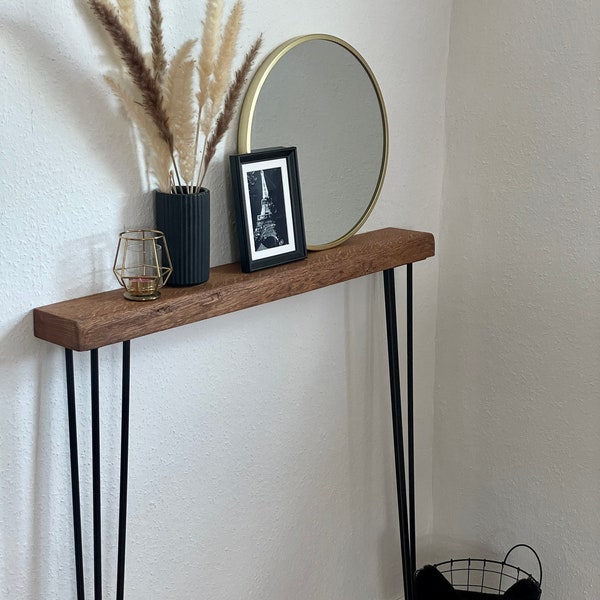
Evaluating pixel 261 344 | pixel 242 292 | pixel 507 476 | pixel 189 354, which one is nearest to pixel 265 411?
pixel 261 344

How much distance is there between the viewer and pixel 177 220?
1312mm

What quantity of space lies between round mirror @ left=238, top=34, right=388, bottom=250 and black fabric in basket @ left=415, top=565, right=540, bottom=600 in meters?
0.77

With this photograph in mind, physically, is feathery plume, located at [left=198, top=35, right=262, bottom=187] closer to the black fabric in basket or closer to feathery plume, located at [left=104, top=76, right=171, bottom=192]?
feathery plume, located at [left=104, top=76, right=171, bottom=192]

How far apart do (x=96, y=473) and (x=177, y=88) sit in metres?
0.58

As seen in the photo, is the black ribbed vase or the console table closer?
the console table

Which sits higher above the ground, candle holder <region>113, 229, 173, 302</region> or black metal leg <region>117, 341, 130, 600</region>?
candle holder <region>113, 229, 173, 302</region>

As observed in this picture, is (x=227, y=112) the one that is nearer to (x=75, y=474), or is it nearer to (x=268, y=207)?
(x=268, y=207)

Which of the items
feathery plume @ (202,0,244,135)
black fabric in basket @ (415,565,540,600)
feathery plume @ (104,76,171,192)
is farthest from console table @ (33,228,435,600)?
black fabric in basket @ (415,565,540,600)

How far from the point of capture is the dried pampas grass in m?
1.23

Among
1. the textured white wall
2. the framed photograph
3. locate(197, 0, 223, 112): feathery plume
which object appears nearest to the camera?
locate(197, 0, 223, 112): feathery plume

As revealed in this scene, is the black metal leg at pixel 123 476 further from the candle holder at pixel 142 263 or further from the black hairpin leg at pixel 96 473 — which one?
the candle holder at pixel 142 263

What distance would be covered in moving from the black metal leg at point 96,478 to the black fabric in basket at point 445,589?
81 centimetres

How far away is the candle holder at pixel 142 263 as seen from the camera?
1.27 metres

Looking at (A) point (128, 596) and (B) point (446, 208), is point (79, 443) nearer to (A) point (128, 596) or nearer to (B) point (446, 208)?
(A) point (128, 596)
